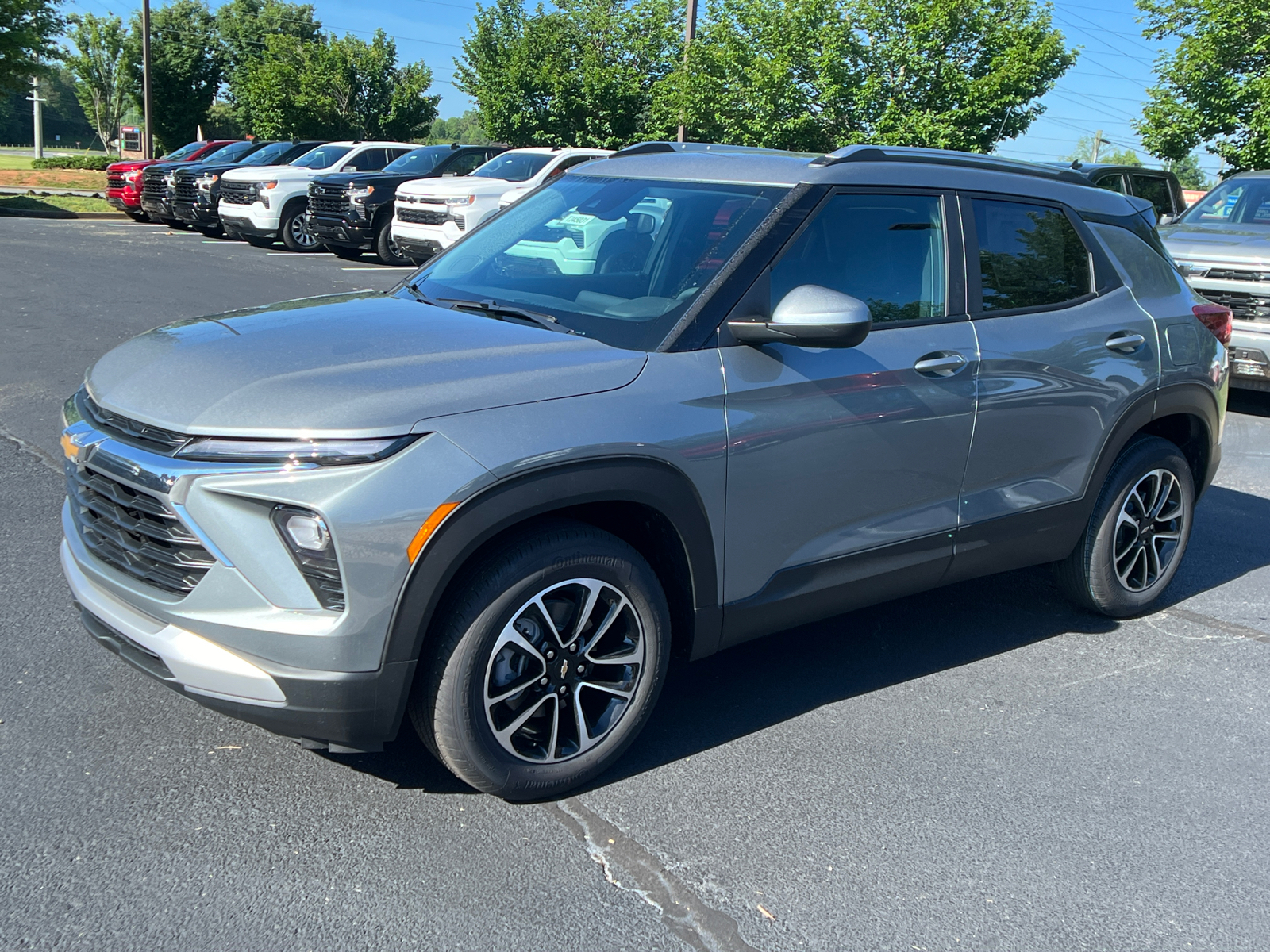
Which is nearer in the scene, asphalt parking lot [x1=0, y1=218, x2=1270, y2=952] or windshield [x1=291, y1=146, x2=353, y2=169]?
asphalt parking lot [x1=0, y1=218, x2=1270, y2=952]

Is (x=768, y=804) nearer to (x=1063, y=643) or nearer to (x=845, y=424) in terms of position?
(x=845, y=424)

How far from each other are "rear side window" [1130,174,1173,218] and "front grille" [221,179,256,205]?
1379 cm

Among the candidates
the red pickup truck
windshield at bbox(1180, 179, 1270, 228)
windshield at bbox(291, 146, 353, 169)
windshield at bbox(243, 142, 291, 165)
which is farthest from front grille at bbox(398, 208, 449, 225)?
the red pickup truck

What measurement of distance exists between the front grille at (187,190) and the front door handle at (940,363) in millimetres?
20897

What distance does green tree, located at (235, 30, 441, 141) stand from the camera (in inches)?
1593

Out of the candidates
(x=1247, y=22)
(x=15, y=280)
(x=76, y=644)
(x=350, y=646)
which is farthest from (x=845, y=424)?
(x=1247, y=22)

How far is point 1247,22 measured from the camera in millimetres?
18453

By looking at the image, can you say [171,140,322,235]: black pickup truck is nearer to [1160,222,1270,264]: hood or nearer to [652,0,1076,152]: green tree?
[652,0,1076,152]: green tree

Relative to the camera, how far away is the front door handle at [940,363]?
3881mm

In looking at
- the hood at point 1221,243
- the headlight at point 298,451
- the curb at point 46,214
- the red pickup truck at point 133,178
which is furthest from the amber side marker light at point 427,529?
the curb at point 46,214

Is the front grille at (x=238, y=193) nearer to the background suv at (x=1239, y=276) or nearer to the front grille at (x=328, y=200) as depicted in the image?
the front grille at (x=328, y=200)

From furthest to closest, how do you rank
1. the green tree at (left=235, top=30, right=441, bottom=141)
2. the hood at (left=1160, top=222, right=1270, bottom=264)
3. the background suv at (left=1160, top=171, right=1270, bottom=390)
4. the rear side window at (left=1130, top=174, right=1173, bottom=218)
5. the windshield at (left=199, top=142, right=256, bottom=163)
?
the green tree at (left=235, top=30, right=441, bottom=141) → the windshield at (left=199, top=142, right=256, bottom=163) → the rear side window at (left=1130, top=174, right=1173, bottom=218) → the hood at (left=1160, top=222, right=1270, bottom=264) → the background suv at (left=1160, top=171, right=1270, bottom=390)

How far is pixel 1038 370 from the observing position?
4.25 meters

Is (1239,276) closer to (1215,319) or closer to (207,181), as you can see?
(1215,319)
